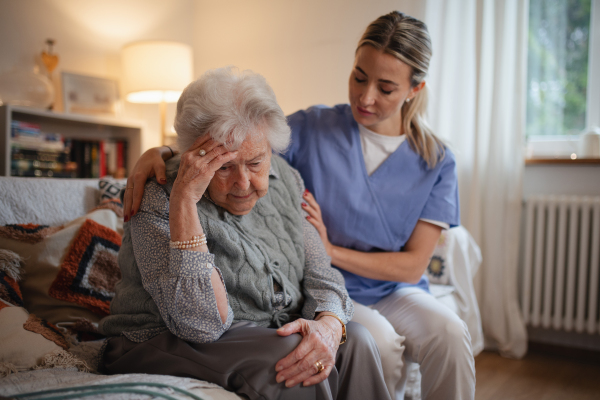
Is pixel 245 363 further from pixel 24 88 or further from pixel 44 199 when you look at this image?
pixel 24 88

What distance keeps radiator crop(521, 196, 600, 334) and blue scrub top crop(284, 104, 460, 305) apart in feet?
3.68

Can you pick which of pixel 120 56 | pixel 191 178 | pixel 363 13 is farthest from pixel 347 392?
pixel 120 56

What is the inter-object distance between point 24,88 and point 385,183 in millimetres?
2190

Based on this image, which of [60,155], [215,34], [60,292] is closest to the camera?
[60,292]

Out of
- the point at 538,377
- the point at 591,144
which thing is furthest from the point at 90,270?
the point at 591,144

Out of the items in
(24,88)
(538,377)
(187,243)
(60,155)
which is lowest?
(538,377)

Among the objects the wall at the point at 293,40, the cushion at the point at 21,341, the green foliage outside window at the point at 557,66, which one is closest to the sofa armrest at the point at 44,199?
the cushion at the point at 21,341

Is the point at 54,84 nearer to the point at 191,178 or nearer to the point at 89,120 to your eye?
the point at 89,120

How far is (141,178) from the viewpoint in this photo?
1.03m

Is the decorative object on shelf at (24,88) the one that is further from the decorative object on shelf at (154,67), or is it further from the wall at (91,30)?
the decorative object on shelf at (154,67)

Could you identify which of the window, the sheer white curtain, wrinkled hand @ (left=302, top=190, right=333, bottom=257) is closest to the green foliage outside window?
the window

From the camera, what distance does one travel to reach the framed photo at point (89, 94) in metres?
2.70

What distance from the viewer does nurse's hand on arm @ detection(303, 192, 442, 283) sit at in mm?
1339

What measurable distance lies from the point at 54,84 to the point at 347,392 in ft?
8.78
